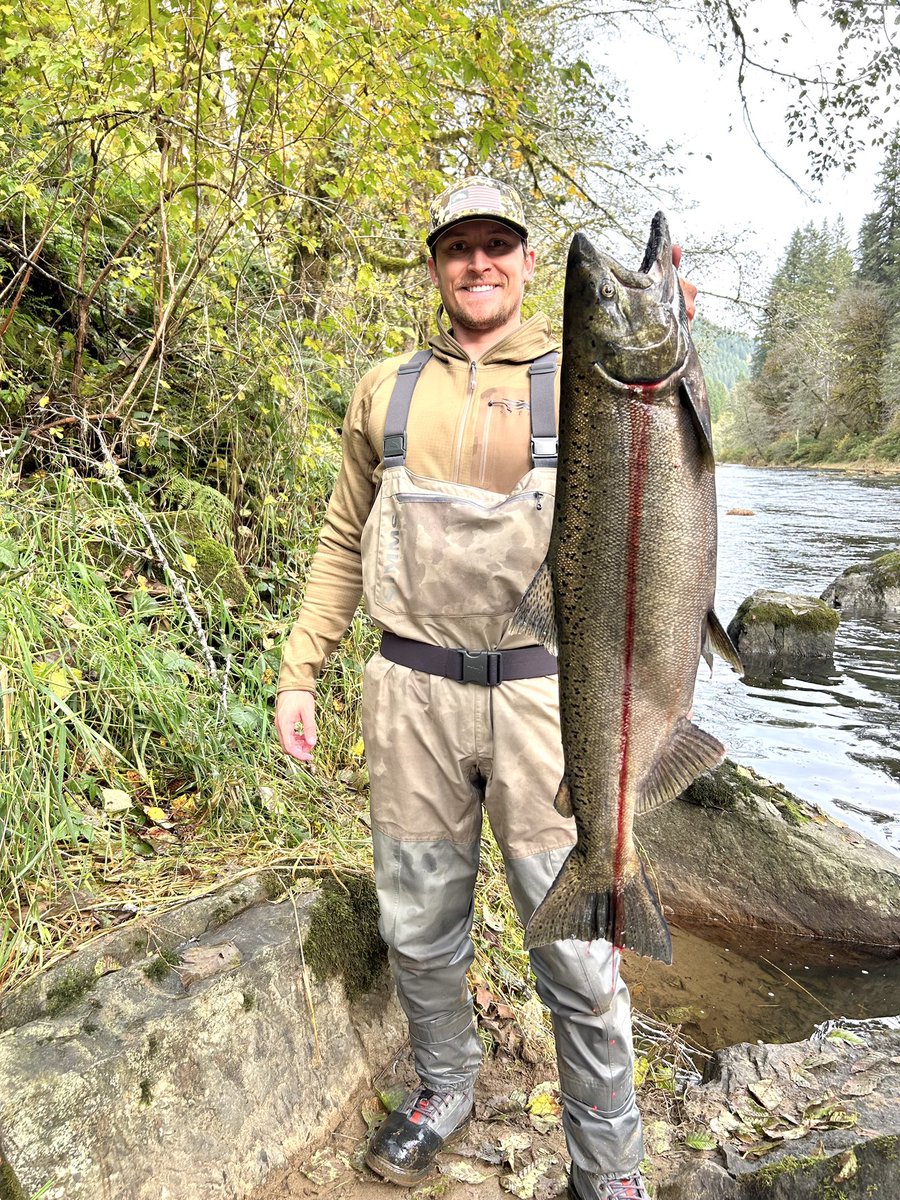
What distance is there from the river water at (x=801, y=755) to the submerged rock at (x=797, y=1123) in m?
0.51

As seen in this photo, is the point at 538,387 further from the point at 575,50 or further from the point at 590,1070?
the point at 575,50

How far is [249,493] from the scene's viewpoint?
17.6 ft

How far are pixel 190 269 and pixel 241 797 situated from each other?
9.44 feet

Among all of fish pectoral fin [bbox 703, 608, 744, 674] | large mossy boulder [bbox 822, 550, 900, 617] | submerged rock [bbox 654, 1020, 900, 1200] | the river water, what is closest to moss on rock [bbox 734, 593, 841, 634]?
the river water

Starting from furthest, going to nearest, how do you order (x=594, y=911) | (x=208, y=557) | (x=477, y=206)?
(x=208, y=557), (x=477, y=206), (x=594, y=911)

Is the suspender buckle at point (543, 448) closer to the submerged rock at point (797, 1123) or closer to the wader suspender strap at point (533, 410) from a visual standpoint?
the wader suspender strap at point (533, 410)

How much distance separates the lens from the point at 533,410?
7.48 ft

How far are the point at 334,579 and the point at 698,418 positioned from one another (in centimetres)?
156

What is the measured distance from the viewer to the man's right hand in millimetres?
2660

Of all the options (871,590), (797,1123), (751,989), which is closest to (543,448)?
(797,1123)

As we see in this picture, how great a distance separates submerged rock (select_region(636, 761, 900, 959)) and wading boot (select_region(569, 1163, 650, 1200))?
2.44 metres

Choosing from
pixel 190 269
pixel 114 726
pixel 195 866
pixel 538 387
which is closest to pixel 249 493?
pixel 190 269

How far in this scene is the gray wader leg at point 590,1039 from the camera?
89.2 inches

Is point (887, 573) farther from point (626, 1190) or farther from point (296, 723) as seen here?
point (296, 723)
